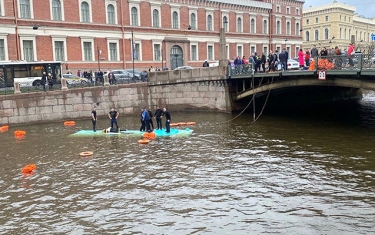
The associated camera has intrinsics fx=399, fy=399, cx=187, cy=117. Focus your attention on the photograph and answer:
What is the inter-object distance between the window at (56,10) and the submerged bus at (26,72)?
8.74 meters

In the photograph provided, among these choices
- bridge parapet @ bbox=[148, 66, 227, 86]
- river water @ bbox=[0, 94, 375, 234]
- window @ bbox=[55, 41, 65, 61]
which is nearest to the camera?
river water @ bbox=[0, 94, 375, 234]

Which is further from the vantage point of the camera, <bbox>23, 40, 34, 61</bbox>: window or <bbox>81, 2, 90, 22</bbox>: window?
<bbox>81, 2, 90, 22</bbox>: window

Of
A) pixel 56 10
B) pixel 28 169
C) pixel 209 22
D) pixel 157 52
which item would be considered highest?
pixel 209 22

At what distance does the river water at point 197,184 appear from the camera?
1002cm

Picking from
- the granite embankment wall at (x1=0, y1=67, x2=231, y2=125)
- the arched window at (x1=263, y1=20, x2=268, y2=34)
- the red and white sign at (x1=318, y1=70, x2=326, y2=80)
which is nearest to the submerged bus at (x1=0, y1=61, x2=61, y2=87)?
the granite embankment wall at (x1=0, y1=67, x2=231, y2=125)

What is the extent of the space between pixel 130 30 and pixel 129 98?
14.7 metres

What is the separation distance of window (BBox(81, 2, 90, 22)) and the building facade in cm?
5581

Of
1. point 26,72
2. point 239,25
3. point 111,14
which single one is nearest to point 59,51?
point 111,14

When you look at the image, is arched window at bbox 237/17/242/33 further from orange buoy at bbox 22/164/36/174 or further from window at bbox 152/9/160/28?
orange buoy at bbox 22/164/36/174

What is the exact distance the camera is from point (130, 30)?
43.3 m

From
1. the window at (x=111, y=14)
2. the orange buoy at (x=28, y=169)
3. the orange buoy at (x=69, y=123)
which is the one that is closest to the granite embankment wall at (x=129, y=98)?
the orange buoy at (x=69, y=123)

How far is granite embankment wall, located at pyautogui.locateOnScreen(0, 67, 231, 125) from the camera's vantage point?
2723 cm

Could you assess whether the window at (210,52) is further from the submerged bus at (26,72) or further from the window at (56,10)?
the submerged bus at (26,72)

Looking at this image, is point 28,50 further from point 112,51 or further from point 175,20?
point 175,20
